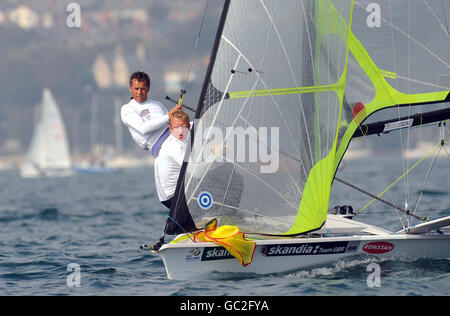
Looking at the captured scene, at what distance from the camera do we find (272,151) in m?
9.07

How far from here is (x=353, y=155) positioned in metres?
150

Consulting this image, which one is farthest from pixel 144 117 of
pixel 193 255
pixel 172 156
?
pixel 193 255

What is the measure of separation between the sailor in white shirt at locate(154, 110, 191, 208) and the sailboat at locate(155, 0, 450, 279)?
32cm

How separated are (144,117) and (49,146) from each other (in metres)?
50.0

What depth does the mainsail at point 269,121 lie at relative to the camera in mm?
8805

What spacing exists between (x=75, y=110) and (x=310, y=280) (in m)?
171

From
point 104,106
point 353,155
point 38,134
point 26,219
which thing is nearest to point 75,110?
point 104,106

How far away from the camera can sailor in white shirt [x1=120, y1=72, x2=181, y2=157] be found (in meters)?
9.11
